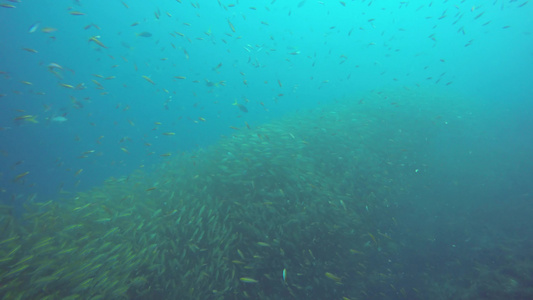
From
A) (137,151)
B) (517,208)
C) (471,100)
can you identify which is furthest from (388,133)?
(137,151)

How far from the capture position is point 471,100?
741 inches

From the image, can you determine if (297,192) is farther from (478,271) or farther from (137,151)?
(137,151)

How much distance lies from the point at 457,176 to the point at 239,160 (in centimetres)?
957

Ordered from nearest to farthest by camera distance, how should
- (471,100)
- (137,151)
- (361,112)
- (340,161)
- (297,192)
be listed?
(297,192), (340,161), (361,112), (471,100), (137,151)

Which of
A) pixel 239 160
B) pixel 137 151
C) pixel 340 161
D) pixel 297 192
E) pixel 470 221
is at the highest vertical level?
pixel 470 221

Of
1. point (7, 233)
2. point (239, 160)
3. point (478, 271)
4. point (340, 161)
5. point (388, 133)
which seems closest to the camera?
point (7, 233)

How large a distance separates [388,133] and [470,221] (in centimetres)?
559

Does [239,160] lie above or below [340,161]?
below

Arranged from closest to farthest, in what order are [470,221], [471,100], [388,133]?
1. [470,221]
2. [388,133]
3. [471,100]

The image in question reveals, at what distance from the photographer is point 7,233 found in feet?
15.2

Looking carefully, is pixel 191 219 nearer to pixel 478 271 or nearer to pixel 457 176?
pixel 478 271

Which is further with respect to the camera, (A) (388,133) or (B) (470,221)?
(A) (388,133)

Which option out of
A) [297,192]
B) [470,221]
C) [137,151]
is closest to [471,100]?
[470,221]

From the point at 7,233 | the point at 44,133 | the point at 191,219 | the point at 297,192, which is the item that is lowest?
the point at 44,133
